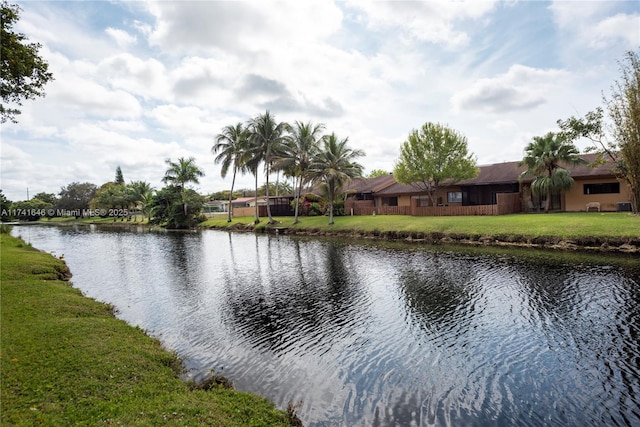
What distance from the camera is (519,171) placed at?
131ft

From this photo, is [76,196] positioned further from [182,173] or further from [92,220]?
[182,173]

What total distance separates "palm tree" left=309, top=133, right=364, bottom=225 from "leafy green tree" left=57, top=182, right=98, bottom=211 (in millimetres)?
90951

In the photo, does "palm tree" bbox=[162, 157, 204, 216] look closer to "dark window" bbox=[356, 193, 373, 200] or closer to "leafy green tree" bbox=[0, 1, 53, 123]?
"dark window" bbox=[356, 193, 373, 200]

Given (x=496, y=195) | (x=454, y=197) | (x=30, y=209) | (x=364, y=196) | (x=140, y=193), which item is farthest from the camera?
→ (x=30, y=209)

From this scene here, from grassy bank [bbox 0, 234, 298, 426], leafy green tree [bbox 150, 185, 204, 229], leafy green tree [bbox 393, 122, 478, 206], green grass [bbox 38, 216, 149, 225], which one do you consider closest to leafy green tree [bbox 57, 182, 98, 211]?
green grass [bbox 38, 216, 149, 225]

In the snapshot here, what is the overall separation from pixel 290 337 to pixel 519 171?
38257 mm

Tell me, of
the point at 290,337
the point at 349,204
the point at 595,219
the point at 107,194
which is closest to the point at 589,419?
the point at 290,337

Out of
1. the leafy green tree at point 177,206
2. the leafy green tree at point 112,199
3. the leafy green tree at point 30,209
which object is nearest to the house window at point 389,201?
the leafy green tree at point 177,206

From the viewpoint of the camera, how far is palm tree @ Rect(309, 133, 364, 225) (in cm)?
3984

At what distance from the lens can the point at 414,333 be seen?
422 inches

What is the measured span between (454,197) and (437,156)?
7666mm

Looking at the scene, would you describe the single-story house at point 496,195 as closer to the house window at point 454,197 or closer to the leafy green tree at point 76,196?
the house window at point 454,197

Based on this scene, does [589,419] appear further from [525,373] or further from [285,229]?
[285,229]

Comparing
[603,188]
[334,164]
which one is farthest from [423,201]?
[603,188]
